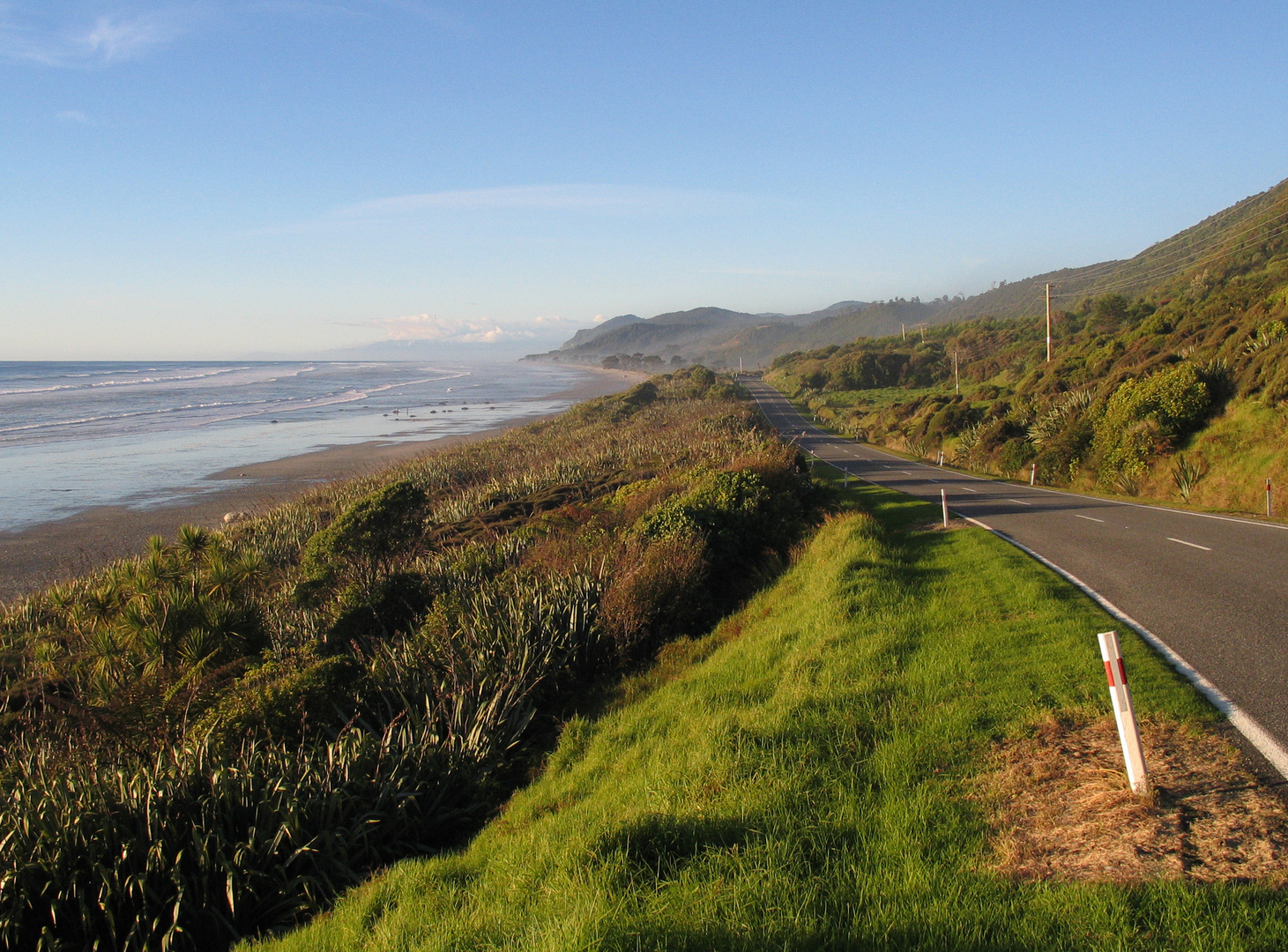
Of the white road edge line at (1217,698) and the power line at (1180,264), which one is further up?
the power line at (1180,264)

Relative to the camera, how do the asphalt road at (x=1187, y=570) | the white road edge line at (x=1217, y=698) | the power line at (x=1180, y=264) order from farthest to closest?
the power line at (x=1180, y=264), the asphalt road at (x=1187, y=570), the white road edge line at (x=1217, y=698)

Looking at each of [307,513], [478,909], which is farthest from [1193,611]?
[307,513]

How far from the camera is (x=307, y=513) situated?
59.4 feet

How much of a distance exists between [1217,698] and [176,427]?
4958cm

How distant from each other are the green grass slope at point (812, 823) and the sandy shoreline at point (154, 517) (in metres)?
13.4

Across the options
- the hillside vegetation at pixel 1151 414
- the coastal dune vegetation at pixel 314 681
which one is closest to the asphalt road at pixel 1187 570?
the hillside vegetation at pixel 1151 414

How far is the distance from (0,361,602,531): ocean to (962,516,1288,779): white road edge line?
24309 millimetres

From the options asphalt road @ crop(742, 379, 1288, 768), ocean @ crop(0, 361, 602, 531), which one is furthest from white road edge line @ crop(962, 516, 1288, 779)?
ocean @ crop(0, 361, 602, 531)

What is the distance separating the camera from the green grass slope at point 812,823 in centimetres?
332

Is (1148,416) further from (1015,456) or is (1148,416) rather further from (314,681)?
(314,681)

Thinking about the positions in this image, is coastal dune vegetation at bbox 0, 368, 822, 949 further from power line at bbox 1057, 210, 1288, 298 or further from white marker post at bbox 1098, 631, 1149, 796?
power line at bbox 1057, 210, 1288, 298

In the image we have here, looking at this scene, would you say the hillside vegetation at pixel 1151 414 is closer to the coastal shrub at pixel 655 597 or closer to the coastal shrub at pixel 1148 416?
the coastal shrub at pixel 1148 416

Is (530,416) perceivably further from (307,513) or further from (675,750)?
(675,750)

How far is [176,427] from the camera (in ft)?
A: 145
